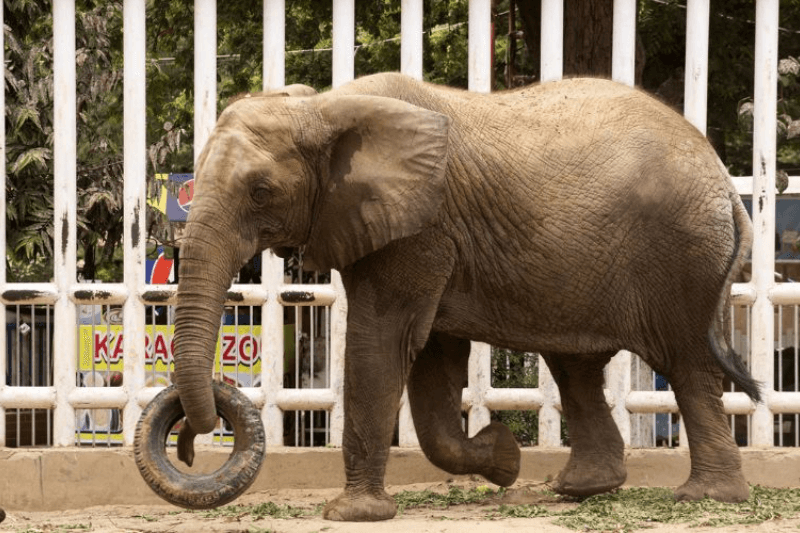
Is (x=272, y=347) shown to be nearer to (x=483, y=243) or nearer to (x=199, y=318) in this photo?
(x=483, y=243)

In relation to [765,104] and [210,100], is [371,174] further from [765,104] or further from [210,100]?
[765,104]

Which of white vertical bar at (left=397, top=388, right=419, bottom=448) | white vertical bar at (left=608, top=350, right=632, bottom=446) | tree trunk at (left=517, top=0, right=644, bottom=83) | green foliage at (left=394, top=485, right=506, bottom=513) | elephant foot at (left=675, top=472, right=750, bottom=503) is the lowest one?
green foliage at (left=394, top=485, right=506, bottom=513)

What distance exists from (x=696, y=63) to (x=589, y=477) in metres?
2.55

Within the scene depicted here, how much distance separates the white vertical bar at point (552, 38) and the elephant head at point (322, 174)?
1.94m

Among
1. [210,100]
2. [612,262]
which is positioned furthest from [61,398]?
[612,262]

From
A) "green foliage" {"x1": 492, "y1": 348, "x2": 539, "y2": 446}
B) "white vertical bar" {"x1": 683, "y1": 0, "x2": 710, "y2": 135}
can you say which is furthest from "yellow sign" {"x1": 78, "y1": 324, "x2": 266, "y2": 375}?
"white vertical bar" {"x1": 683, "y1": 0, "x2": 710, "y2": 135}

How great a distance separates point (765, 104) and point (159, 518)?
13.8ft

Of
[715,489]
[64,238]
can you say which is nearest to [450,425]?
[715,489]

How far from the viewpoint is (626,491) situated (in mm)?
8570

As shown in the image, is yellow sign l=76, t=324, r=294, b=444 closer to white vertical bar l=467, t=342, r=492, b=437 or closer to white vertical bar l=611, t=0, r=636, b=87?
white vertical bar l=467, t=342, r=492, b=437

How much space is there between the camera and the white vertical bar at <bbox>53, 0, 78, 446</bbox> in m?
8.92

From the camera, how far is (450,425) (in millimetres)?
7996

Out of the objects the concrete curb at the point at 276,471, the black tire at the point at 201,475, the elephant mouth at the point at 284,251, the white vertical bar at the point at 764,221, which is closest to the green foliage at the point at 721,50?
the white vertical bar at the point at 764,221

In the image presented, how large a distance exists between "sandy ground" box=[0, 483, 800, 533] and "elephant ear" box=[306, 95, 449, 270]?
1.26 m
